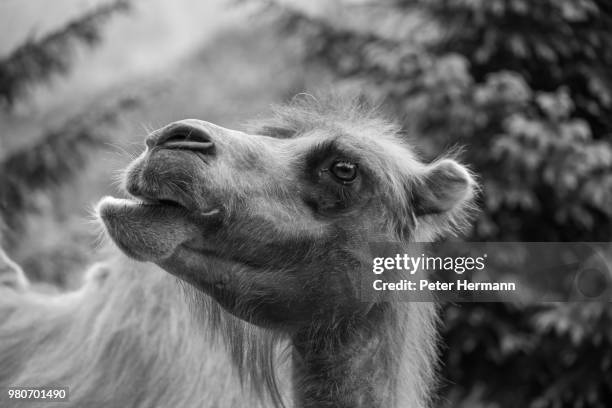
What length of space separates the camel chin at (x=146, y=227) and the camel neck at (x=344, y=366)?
0.62 m

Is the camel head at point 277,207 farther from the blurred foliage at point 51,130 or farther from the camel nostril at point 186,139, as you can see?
the blurred foliage at point 51,130

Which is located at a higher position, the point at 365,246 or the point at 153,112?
the point at 153,112

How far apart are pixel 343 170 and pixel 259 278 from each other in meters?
0.47

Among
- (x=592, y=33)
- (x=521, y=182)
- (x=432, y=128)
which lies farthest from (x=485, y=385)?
(x=592, y=33)

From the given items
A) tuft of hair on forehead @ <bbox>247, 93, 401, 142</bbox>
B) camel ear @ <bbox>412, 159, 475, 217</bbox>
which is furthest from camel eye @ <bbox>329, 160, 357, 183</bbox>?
camel ear @ <bbox>412, 159, 475, 217</bbox>

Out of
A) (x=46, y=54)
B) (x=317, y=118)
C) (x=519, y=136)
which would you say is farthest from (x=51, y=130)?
(x=317, y=118)

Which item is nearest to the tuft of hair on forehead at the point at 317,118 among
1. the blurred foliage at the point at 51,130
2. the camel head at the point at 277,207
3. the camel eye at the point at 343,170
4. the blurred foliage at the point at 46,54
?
the camel head at the point at 277,207

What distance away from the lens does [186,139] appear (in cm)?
234

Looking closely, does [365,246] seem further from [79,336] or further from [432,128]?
[432,128]

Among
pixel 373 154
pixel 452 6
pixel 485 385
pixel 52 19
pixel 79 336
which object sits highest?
pixel 52 19

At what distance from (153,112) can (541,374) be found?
9.36m

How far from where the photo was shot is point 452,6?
23.3 feet

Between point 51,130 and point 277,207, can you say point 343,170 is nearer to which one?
point 277,207

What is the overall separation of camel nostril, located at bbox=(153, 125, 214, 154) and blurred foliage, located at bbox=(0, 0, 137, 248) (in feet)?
13.6
